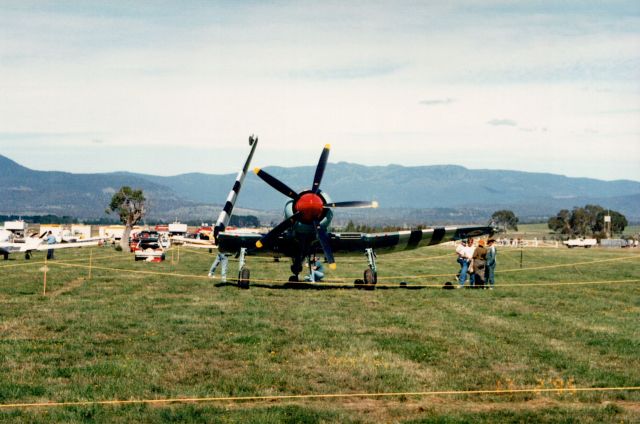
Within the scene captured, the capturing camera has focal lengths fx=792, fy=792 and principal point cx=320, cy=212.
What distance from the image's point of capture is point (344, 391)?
13125 millimetres

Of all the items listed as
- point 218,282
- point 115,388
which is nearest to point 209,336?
point 115,388

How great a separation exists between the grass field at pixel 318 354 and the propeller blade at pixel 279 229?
2.73 meters

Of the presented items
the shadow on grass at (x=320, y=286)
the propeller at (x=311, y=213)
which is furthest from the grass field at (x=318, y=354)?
the shadow on grass at (x=320, y=286)

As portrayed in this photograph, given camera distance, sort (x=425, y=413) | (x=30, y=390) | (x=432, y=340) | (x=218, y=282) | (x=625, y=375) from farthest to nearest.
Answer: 1. (x=218, y=282)
2. (x=432, y=340)
3. (x=625, y=375)
4. (x=30, y=390)
5. (x=425, y=413)

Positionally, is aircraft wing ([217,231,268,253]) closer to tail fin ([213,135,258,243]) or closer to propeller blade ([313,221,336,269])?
tail fin ([213,135,258,243])

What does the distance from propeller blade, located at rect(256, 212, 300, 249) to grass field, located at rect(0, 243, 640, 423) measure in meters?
2.73

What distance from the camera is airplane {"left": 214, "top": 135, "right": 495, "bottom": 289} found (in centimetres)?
3073

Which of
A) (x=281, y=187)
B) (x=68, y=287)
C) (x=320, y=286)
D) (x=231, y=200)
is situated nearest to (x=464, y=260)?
(x=320, y=286)

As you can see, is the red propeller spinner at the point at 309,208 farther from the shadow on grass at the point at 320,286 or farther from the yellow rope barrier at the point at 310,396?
the yellow rope barrier at the point at 310,396

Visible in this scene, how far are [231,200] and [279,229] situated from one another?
6195mm

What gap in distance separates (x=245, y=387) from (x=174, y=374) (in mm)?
1639

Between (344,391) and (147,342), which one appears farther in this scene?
(147,342)

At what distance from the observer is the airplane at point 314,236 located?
30.7 meters

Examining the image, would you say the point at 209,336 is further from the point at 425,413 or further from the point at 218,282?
the point at 218,282
